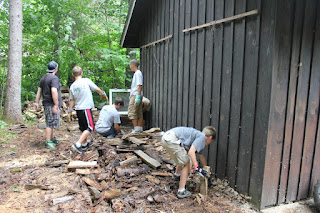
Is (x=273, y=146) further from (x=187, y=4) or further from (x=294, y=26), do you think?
(x=187, y=4)

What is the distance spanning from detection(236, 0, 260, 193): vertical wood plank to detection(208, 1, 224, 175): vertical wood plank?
590 mm

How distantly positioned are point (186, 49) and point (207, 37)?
0.84 metres

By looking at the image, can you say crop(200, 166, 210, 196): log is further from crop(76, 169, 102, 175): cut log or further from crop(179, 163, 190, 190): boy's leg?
crop(76, 169, 102, 175): cut log

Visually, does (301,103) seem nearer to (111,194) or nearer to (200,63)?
(200,63)

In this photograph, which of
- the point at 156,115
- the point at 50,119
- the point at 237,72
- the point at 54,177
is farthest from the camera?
the point at 156,115

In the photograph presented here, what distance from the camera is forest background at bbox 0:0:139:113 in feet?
35.7

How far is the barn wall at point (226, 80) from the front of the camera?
334 cm

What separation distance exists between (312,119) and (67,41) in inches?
425

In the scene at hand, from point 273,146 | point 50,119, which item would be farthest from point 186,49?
point 50,119

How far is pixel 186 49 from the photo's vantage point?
5262 mm

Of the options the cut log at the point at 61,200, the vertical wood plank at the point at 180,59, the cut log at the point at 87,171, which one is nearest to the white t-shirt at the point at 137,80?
the vertical wood plank at the point at 180,59

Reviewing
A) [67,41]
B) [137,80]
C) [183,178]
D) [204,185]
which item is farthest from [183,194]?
[67,41]

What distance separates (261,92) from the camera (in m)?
3.33

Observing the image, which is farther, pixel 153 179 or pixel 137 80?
pixel 137 80
